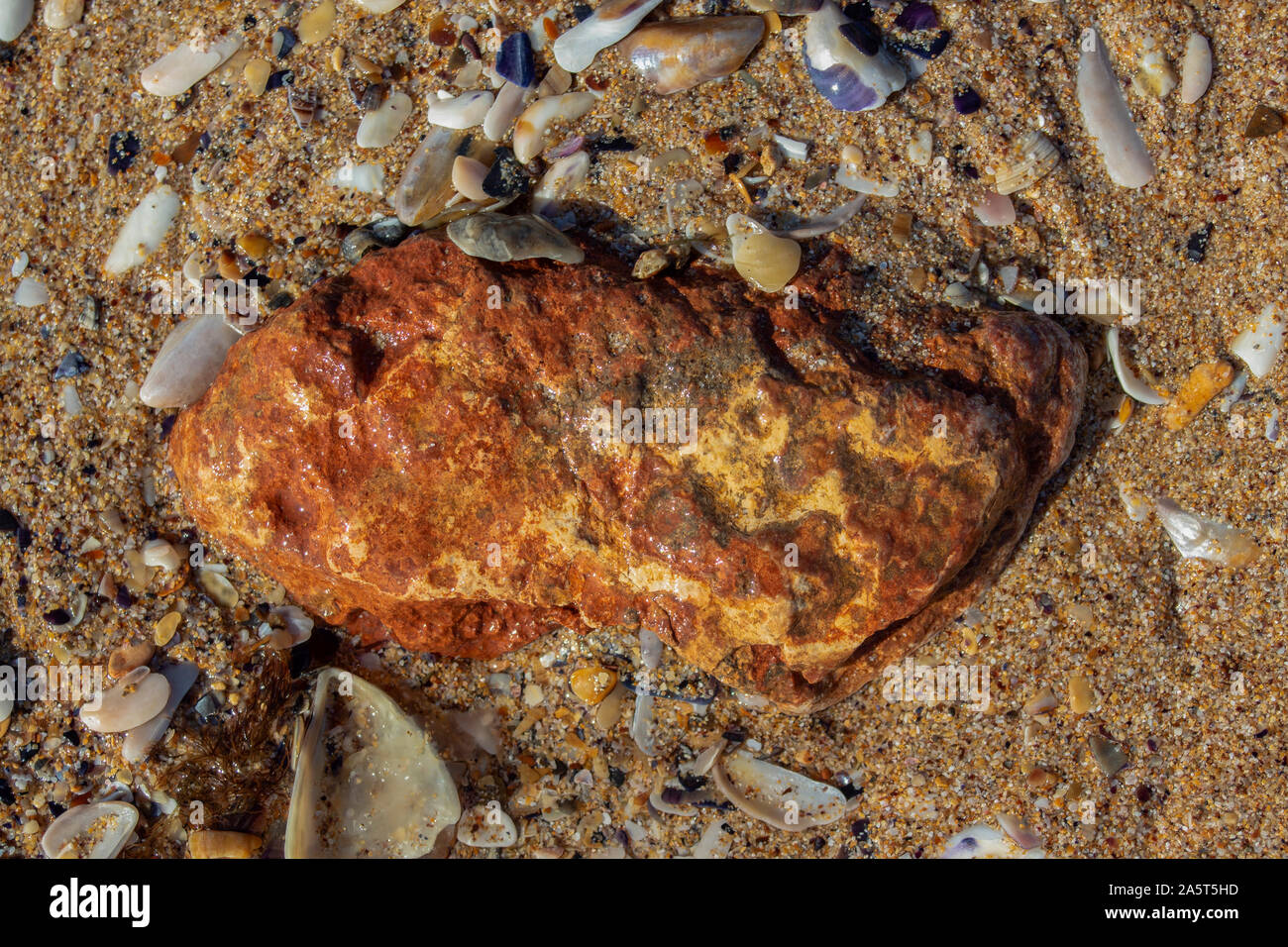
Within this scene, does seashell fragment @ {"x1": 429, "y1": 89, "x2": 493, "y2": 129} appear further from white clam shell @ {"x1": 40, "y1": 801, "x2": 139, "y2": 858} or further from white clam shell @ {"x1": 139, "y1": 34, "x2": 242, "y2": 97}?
white clam shell @ {"x1": 40, "y1": 801, "x2": 139, "y2": 858}

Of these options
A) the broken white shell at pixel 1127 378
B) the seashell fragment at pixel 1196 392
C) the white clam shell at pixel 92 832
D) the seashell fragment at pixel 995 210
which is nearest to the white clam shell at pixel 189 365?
the white clam shell at pixel 92 832

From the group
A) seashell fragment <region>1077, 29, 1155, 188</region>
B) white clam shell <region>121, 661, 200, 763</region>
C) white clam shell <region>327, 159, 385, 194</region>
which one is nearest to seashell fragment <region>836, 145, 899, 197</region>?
seashell fragment <region>1077, 29, 1155, 188</region>

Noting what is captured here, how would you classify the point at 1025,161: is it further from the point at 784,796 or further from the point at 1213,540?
the point at 784,796

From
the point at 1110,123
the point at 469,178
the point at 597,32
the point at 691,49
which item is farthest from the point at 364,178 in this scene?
the point at 1110,123

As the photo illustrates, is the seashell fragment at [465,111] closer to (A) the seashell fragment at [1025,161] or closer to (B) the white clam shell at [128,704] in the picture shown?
(A) the seashell fragment at [1025,161]

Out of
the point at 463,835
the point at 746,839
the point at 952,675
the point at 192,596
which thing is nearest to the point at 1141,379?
the point at 952,675

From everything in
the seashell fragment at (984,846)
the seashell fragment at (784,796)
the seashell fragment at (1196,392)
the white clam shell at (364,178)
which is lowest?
the seashell fragment at (984,846)
